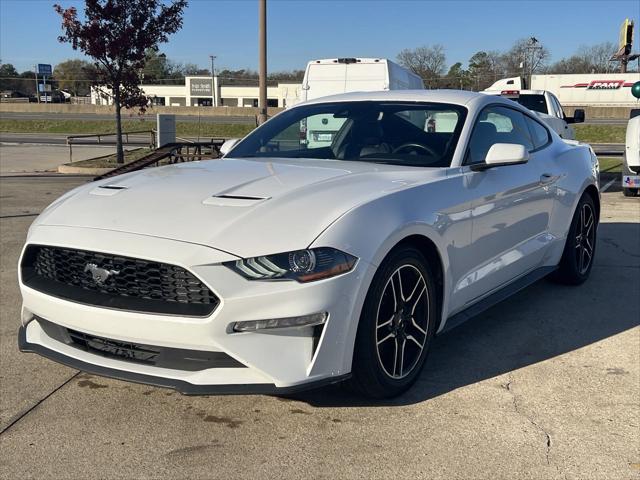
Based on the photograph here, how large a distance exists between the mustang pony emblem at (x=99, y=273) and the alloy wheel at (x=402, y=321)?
4.20 feet

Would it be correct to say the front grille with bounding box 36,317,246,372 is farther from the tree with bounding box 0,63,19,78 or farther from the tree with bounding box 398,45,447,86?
the tree with bounding box 0,63,19,78

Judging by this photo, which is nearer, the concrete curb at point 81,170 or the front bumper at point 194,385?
the front bumper at point 194,385

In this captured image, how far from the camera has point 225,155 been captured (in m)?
4.96

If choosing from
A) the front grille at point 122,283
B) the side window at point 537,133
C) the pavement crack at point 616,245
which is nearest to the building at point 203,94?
the pavement crack at point 616,245

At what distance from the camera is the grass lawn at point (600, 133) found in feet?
109

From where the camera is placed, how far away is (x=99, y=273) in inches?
120

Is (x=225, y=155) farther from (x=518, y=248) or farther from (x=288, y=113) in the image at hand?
(x=518, y=248)

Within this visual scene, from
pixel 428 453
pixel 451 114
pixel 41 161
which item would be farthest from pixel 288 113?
pixel 41 161

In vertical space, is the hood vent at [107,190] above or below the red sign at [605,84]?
below

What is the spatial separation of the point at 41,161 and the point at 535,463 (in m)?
19.7

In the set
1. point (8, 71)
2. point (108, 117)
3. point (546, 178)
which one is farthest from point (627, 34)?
point (8, 71)

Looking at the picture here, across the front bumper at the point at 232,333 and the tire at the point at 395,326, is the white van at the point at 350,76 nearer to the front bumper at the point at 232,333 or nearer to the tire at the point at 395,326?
the tire at the point at 395,326

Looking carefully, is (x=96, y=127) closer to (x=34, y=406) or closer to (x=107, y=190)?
(x=107, y=190)

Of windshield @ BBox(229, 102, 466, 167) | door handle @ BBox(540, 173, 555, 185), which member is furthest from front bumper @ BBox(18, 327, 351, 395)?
door handle @ BBox(540, 173, 555, 185)
